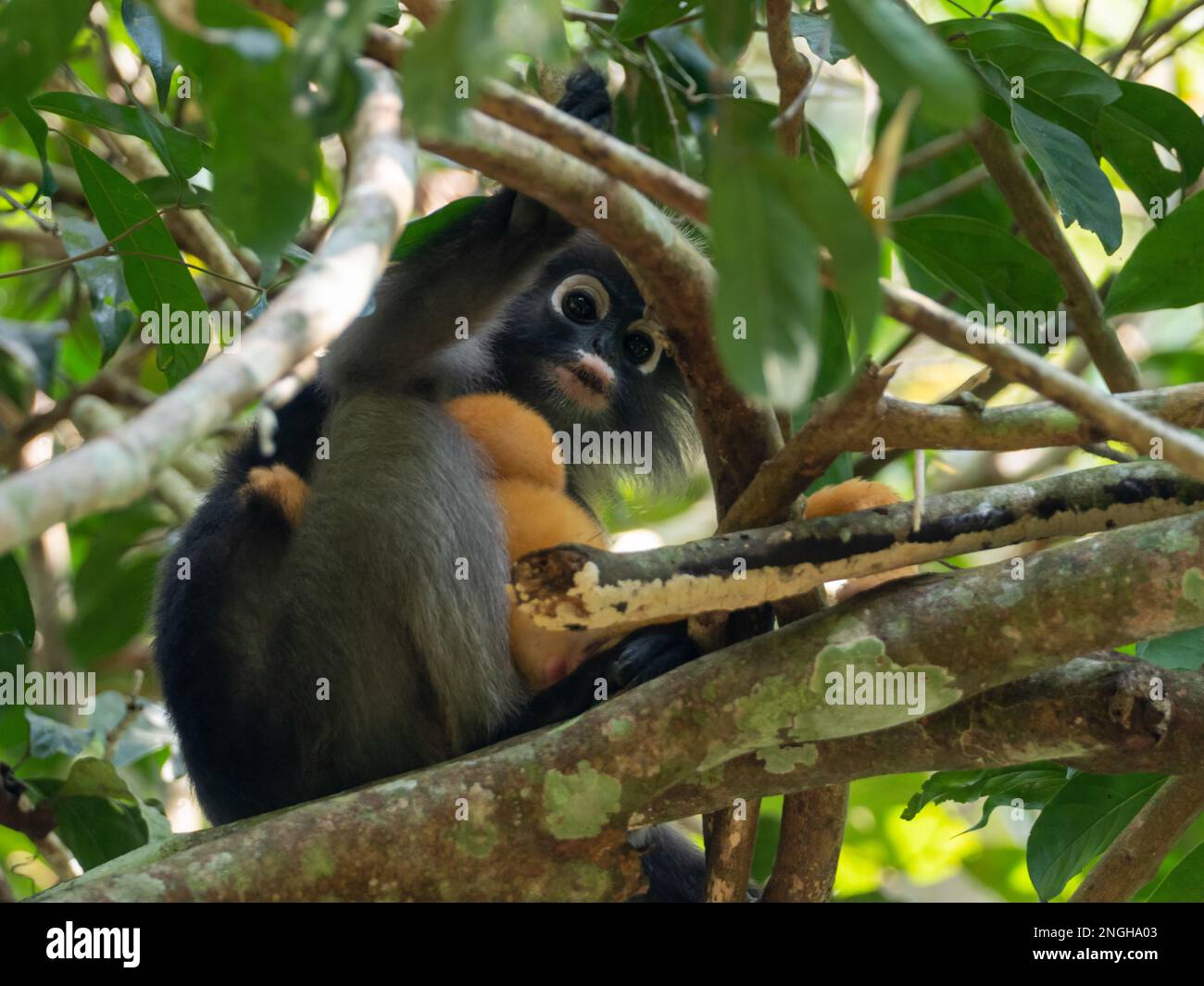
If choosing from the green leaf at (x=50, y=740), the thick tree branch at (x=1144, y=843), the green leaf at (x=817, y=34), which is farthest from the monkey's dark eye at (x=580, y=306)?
the thick tree branch at (x=1144, y=843)

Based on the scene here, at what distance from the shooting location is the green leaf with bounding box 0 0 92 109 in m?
1.83

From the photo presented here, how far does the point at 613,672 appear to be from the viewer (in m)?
3.75

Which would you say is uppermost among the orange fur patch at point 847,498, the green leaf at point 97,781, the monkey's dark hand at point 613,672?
the orange fur patch at point 847,498

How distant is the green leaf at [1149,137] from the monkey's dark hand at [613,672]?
2087mm

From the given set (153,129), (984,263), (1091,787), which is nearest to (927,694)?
(1091,787)

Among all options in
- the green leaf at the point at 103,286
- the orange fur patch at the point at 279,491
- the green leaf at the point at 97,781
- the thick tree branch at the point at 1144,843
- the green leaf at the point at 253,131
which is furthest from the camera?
the green leaf at the point at 103,286

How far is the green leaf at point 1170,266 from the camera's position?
3895 millimetres

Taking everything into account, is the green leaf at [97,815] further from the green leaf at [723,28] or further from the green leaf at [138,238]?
the green leaf at [723,28]

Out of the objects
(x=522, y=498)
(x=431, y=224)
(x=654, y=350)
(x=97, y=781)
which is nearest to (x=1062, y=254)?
(x=654, y=350)

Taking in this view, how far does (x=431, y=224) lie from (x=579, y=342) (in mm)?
899

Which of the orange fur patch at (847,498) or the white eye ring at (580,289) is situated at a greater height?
the white eye ring at (580,289)

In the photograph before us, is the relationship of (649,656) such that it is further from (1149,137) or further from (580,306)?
(1149,137)

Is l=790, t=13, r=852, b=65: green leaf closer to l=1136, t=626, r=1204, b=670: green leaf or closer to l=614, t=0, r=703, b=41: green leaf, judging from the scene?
l=614, t=0, r=703, b=41: green leaf

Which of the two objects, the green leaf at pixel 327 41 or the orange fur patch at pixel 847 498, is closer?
the green leaf at pixel 327 41
